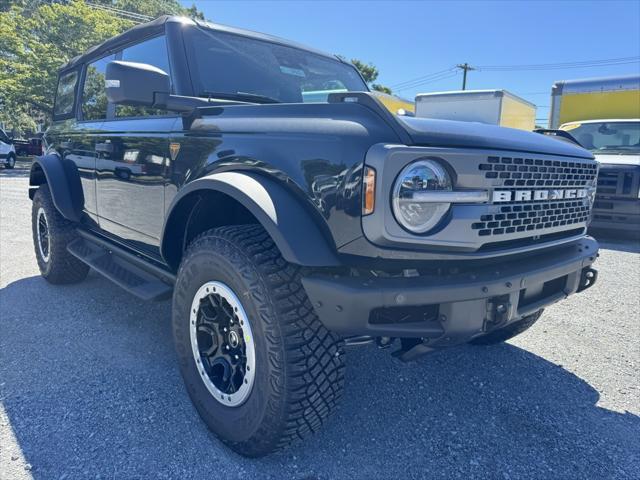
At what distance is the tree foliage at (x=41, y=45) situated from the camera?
69.2ft

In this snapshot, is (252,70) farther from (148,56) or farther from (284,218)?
(284,218)

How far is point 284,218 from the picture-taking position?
1796 mm

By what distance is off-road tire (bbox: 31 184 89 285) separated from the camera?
415cm

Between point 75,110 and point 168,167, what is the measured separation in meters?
2.38

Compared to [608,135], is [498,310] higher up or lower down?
lower down

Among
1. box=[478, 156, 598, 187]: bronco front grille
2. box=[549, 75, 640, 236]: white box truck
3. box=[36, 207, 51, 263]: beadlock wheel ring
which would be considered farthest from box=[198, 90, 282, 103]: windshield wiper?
box=[549, 75, 640, 236]: white box truck

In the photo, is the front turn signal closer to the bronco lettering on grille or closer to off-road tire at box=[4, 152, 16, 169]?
the bronco lettering on grille

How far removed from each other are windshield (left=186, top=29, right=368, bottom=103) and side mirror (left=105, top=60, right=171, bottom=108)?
356 millimetres

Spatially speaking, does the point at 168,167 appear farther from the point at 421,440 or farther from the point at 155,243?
the point at 421,440

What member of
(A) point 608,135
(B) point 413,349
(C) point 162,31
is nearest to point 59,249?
(C) point 162,31

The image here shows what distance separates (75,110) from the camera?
14.1ft

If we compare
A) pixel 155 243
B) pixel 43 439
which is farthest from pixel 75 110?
pixel 43 439

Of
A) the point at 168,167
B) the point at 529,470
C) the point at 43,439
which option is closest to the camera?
the point at 529,470

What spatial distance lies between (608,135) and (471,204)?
8.45 metres
